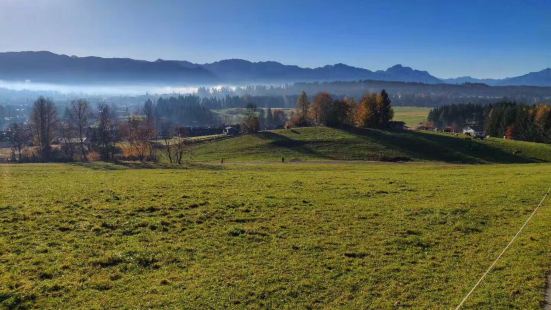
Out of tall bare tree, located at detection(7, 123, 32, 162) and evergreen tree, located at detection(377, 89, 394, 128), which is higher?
evergreen tree, located at detection(377, 89, 394, 128)

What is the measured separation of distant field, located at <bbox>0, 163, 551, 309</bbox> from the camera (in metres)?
12.9

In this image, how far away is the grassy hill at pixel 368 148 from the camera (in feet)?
324

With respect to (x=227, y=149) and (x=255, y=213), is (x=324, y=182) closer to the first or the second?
(x=255, y=213)

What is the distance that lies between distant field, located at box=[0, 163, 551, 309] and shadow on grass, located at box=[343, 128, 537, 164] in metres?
73.6

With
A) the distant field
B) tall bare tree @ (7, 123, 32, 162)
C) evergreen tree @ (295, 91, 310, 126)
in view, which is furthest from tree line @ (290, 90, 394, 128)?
the distant field

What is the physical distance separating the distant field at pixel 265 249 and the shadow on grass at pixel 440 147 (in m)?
73.6

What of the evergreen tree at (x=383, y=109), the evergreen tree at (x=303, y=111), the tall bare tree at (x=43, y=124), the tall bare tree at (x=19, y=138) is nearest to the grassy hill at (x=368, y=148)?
the evergreen tree at (x=383, y=109)

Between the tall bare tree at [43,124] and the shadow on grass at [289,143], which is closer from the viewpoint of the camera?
the shadow on grass at [289,143]

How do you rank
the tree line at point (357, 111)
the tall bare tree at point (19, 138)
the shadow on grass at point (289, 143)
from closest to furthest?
the shadow on grass at point (289, 143)
the tall bare tree at point (19, 138)
the tree line at point (357, 111)

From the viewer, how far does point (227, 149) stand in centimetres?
11356

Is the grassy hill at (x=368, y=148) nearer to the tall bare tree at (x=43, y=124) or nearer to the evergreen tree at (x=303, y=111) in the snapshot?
the evergreen tree at (x=303, y=111)

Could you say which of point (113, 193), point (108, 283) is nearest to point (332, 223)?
point (108, 283)

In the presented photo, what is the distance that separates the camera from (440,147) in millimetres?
106875

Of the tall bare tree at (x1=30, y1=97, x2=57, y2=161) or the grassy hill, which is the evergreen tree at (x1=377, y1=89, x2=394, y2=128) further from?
the tall bare tree at (x1=30, y1=97, x2=57, y2=161)
